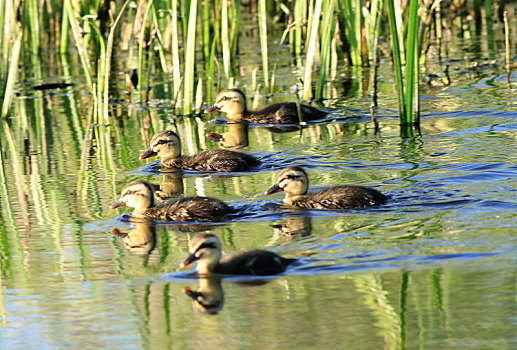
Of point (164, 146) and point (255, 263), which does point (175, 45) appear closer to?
point (164, 146)

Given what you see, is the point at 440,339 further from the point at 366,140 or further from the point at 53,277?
the point at 366,140

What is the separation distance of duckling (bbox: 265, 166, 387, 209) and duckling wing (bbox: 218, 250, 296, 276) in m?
1.36

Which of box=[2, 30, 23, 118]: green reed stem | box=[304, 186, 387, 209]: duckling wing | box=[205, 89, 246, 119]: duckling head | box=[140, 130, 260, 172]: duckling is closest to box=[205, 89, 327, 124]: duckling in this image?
box=[205, 89, 246, 119]: duckling head

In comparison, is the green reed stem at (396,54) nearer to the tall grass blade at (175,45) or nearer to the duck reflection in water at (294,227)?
the duck reflection in water at (294,227)

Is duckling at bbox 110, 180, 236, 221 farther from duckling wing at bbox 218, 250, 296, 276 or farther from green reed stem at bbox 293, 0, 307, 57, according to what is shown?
green reed stem at bbox 293, 0, 307, 57

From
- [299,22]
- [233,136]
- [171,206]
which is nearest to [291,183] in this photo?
[171,206]

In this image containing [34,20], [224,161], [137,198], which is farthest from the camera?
[34,20]

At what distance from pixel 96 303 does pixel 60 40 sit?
13.0 m

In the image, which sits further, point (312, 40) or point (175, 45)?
point (175, 45)

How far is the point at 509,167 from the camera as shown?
23.6 ft

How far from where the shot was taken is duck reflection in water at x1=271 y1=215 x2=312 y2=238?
602cm

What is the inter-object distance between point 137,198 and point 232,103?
4137mm

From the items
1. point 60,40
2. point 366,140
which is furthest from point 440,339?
point 60,40

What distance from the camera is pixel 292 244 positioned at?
571 cm
